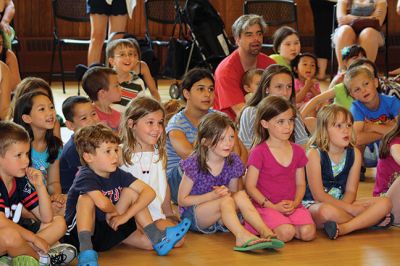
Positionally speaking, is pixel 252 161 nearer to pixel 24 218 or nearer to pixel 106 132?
pixel 106 132

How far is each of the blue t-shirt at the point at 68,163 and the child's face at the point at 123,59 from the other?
1493mm

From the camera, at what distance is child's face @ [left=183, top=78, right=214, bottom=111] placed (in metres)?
4.64

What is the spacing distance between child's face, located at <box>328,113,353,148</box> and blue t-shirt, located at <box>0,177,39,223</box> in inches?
58.7

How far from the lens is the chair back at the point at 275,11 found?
352 inches

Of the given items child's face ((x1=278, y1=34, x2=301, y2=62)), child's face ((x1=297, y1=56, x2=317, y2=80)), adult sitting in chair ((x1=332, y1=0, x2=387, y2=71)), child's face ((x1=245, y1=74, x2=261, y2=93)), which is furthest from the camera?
adult sitting in chair ((x1=332, y1=0, x2=387, y2=71))

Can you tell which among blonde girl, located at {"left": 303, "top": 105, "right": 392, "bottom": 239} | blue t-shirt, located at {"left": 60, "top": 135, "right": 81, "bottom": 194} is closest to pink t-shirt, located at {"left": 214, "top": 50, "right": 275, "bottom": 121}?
blonde girl, located at {"left": 303, "top": 105, "right": 392, "bottom": 239}

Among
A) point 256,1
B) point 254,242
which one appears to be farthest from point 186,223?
point 256,1

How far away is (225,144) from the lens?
13.2 feet

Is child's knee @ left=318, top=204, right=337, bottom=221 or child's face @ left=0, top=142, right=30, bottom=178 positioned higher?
child's face @ left=0, top=142, right=30, bottom=178

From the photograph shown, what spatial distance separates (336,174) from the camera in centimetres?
427

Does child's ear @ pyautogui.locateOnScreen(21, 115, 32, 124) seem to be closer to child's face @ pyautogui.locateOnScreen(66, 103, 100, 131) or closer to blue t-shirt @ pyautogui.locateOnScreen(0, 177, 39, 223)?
child's face @ pyautogui.locateOnScreen(66, 103, 100, 131)

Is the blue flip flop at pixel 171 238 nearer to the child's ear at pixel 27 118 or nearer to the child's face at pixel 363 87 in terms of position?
the child's ear at pixel 27 118

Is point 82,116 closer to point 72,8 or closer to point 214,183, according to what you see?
point 214,183

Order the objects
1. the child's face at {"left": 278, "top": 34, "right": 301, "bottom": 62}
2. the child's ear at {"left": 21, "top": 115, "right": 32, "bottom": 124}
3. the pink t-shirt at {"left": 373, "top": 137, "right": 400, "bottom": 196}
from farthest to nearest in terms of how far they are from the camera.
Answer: the child's face at {"left": 278, "top": 34, "right": 301, "bottom": 62}, the pink t-shirt at {"left": 373, "top": 137, "right": 400, "bottom": 196}, the child's ear at {"left": 21, "top": 115, "right": 32, "bottom": 124}
